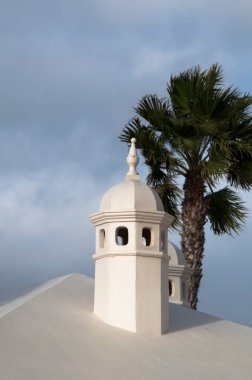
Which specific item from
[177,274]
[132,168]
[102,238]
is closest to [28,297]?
[102,238]

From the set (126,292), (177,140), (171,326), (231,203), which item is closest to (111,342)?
(126,292)

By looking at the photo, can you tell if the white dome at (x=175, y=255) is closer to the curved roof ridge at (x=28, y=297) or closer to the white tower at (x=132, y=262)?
the curved roof ridge at (x=28, y=297)

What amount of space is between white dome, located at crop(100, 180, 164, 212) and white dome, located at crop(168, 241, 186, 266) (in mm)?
7703

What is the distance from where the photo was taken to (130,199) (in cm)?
1369

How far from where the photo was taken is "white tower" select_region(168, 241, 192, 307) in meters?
21.6

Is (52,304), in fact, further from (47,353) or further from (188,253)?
(188,253)

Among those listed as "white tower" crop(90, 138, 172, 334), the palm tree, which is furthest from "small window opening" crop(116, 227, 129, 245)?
the palm tree

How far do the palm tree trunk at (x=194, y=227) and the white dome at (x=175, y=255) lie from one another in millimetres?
266

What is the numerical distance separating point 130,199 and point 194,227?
8.40 metres

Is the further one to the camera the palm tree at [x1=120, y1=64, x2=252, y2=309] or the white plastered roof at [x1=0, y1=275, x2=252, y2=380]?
the palm tree at [x1=120, y1=64, x2=252, y2=309]

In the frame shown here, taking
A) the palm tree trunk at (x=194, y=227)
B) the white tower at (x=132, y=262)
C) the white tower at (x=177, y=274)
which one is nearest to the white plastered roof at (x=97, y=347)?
the white tower at (x=132, y=262)

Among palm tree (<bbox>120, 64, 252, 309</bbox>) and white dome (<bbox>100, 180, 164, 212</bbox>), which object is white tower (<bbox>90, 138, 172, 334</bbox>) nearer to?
white dome (<bbox>100, 180, 164, 212</bbox>)

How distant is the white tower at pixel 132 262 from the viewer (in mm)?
13359

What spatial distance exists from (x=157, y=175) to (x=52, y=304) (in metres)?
9.15
